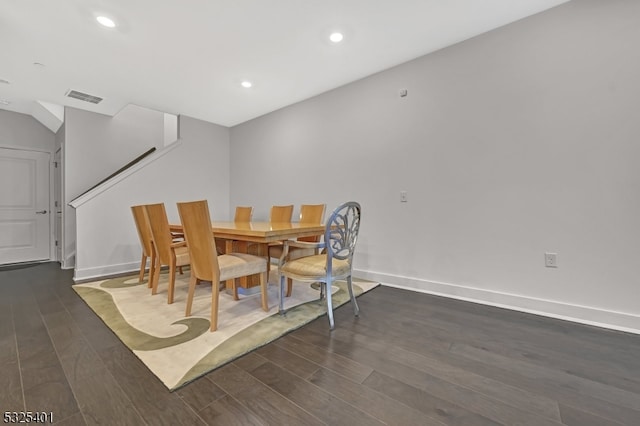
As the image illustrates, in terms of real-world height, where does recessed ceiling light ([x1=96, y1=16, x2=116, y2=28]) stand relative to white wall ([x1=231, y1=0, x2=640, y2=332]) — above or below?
above

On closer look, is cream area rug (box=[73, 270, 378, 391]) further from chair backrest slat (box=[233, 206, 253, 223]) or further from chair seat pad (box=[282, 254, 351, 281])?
chair backrest slat (box=[233, 206, 253, 223])

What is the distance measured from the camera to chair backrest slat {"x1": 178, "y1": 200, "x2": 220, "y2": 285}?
74.9 inches

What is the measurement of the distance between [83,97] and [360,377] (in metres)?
4.98

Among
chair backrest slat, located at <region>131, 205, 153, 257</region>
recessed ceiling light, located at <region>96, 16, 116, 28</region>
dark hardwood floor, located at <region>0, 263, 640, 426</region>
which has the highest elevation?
recessed ceiling light, located at <region>96, 16, 116, 28</region>

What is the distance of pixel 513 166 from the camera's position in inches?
94.7

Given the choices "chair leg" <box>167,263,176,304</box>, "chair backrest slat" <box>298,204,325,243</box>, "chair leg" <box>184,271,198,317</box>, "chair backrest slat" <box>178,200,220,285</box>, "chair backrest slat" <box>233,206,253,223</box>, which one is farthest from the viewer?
"chair backrest slat" <box>233,206,253,223</box>

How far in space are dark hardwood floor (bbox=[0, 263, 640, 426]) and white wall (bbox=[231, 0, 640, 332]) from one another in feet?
1.42

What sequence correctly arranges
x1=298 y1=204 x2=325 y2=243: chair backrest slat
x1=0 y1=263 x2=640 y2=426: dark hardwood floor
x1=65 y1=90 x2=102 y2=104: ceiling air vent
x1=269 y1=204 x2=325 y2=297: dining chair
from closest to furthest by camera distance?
x1=0 y1=263 x2=640 y2=426: dark hardwood floor, x1=269 y1=204 x2=325 y2=297: dining chair, x1=298 y1=204 x2=325 y2=243: chair backrest slat, x1=65 y1=90 x2=102 y2=104: ceiling air vent

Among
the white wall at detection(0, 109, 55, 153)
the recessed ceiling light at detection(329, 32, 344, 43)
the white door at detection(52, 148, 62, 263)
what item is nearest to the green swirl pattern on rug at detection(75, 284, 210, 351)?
the recessed ceiling light at detection(329, 32, 344, 43)

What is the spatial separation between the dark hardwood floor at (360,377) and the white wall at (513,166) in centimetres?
43

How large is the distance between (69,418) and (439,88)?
3.65m

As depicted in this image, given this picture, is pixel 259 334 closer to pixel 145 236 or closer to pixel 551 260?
pixel 145 236

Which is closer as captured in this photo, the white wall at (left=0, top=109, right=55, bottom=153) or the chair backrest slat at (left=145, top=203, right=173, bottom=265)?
the chair backrest slat at (left=145, top=203, right=173, bottom=265)

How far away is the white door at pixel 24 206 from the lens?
428 cm
